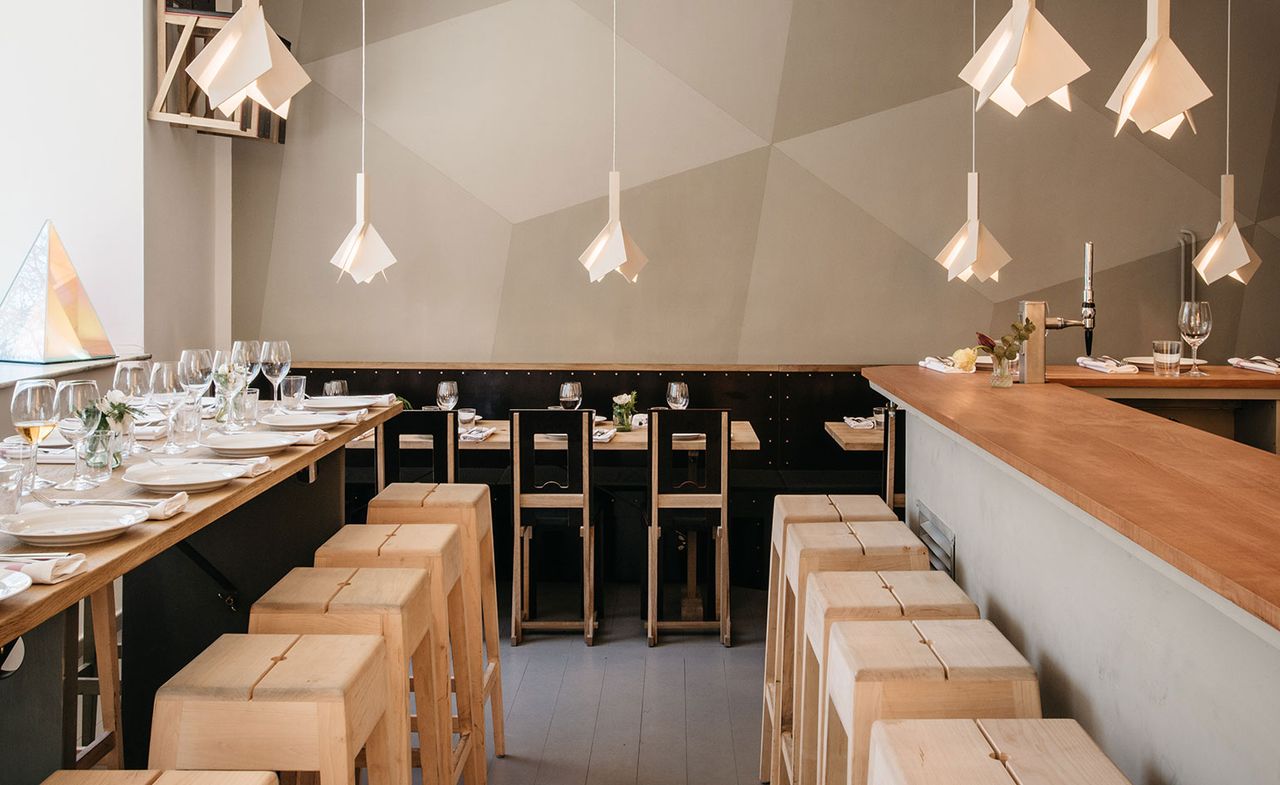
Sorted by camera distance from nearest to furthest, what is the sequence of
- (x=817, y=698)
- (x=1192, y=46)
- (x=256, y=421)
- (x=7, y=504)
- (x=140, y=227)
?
1. (x=7, y=504)
2. (x=817, y=698)
3. (x=256, y=421)
4. (x=140, y=227)
5. (x=1192, y=46)

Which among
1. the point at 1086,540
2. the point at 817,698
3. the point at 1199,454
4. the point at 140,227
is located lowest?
the point at 817,698

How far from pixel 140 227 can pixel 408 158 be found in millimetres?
1598

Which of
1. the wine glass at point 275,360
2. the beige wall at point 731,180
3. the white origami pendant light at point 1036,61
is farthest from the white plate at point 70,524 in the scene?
the beige wall at point 731,180

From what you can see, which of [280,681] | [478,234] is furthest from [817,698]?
[478,234]

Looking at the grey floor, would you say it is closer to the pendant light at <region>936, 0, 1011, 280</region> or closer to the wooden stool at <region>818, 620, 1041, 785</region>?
the wooden stool at <region>818, 620, 1041, 785</region>

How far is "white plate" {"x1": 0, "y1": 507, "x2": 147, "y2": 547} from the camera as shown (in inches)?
63.2

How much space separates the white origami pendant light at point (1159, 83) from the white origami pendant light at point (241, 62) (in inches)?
85.6

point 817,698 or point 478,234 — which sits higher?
point 478,234

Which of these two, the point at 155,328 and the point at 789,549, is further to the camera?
the point at 155,328

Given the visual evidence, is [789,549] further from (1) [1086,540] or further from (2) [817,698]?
(1) [1086,540]

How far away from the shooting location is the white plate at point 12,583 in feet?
4.40

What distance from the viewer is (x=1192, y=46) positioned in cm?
570

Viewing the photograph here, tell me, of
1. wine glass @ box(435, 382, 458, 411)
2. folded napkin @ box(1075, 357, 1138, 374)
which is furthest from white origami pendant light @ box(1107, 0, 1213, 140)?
wine glass @ box(435, 382, 458, 411)

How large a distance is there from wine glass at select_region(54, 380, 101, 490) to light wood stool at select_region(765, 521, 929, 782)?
173 centimetres
